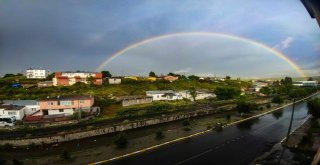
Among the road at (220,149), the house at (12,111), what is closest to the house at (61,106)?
the house at (12,111)

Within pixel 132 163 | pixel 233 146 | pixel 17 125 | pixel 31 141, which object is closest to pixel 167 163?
pixel 132 163

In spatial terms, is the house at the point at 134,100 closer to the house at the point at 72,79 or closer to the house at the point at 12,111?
the house at the point at 12,111

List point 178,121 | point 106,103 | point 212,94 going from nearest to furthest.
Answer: point 178,121, point 106,103, point 212,94

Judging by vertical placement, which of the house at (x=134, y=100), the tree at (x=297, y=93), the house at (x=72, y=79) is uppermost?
the house at (x=72, y=79)

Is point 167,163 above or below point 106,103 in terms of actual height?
below

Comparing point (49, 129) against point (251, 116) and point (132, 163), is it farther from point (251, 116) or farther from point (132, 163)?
point (251, 116)

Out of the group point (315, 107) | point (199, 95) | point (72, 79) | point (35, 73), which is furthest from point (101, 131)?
point (35, 73)
